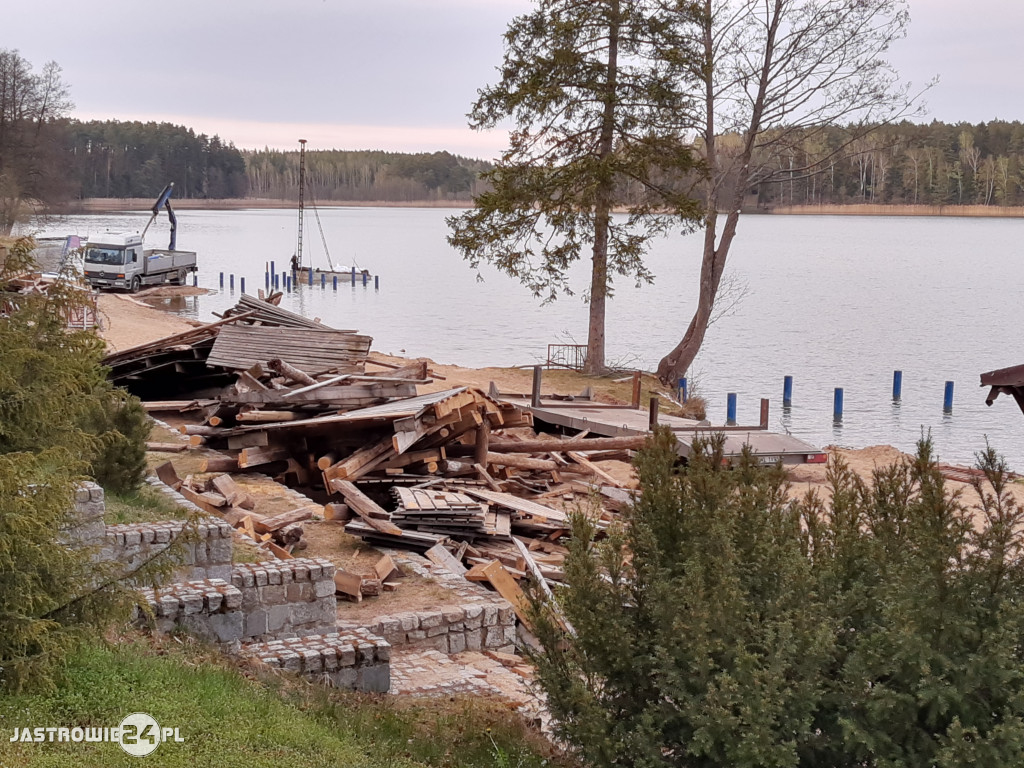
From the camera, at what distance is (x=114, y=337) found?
36250 mm

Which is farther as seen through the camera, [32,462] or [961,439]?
[961,439]

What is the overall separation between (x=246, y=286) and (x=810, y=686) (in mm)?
77262

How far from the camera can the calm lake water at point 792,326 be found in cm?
3600

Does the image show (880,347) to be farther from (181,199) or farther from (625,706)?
(181,199)

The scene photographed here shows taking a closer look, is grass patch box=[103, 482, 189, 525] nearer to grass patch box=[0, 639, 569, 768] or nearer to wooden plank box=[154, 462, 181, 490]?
wooden plank box=[154, 462, 181, 490]

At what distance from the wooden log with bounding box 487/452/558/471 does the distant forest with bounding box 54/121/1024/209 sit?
85776mm

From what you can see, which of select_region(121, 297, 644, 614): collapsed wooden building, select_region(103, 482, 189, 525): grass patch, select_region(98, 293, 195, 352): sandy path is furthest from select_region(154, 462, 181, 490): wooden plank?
select_region(98, 293, 195, 352): sandy path

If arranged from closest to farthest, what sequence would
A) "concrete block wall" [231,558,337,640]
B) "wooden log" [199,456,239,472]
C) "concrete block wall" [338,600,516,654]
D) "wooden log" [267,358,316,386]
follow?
"concrete block wall" [231,558,337,640] → "concrete block wall" [338,600,516,654] → "wooden log" [199,456,239,472] → "wooden log" [267,358,316,386]

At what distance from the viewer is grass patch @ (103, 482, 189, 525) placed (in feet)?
36.4

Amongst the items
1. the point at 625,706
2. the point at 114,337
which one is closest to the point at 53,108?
the point at 114,337

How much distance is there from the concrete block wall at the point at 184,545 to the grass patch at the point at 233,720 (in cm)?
170

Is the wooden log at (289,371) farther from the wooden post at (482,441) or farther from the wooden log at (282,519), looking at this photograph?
the wooden log at (282,519)

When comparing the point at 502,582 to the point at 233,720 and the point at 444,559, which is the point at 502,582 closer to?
the point at 444,559

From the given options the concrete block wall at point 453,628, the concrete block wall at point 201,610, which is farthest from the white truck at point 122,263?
the concrete block wall at point 201,610
